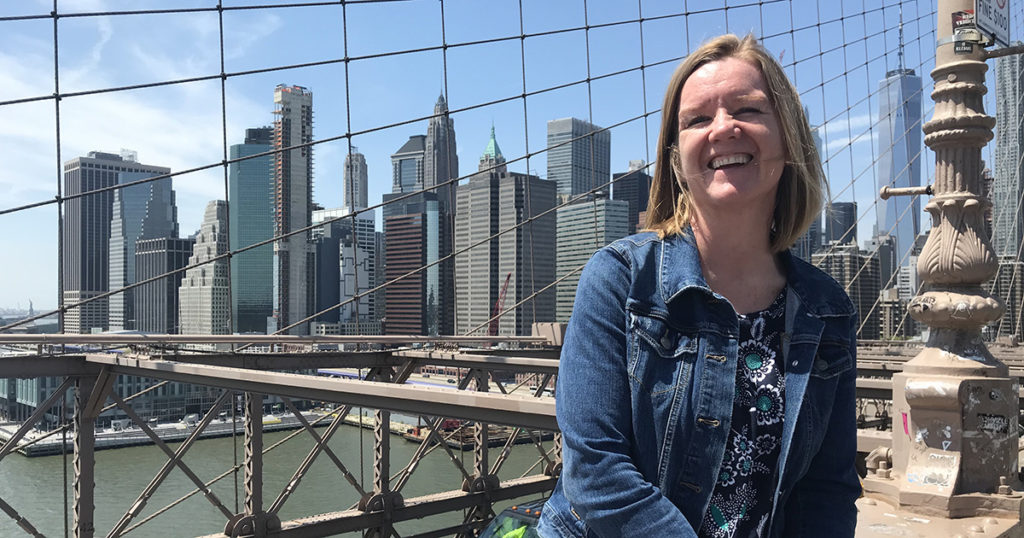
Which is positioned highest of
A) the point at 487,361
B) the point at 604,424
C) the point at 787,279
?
the point at 787,279

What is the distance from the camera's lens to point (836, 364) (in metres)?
1.24

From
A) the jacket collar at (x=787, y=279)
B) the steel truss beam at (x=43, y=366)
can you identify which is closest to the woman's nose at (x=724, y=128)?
the jacket collar at (x=787, y=279)

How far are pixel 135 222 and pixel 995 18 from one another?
12.7m

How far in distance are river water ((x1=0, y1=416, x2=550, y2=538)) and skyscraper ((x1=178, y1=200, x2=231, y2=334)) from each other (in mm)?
9302

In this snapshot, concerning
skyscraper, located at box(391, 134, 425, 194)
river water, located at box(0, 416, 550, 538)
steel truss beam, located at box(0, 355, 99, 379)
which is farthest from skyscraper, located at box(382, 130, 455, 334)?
river water, located at box(0, 416, 550, 538)

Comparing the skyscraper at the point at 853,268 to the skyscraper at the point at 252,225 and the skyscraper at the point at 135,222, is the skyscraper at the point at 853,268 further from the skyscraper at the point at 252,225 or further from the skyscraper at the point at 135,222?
the skyscraper at the point at 135,222

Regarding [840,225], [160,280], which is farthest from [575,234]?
Result: [840,225]

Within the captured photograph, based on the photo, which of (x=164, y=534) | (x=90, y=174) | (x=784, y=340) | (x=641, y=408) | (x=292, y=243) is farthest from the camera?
(x=164, y=534)

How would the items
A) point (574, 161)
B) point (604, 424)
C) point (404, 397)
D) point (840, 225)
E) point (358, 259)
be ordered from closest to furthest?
1. point (604, 424)
2. point (404, 397)
3. point (840, 225)
4. point (358, 259)
5. point (574, 161)

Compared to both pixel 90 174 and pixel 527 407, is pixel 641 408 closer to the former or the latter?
pixel 527 407

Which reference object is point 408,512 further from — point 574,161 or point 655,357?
point 574,161

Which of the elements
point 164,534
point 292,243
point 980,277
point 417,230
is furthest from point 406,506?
point 164,534

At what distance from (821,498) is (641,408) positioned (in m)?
0.37

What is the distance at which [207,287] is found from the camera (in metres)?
13.2
